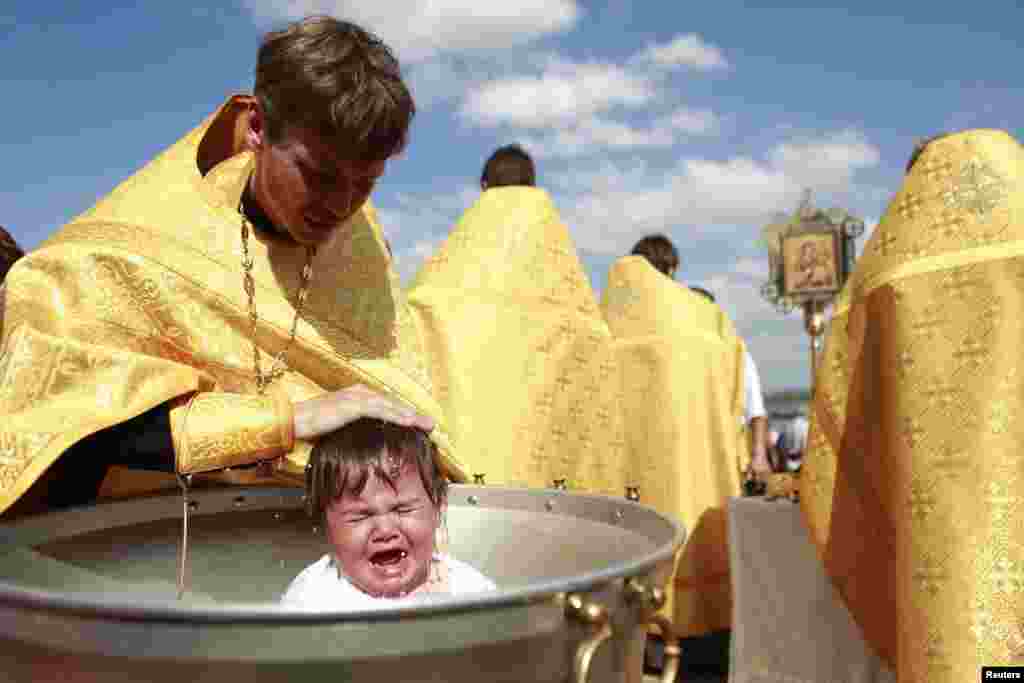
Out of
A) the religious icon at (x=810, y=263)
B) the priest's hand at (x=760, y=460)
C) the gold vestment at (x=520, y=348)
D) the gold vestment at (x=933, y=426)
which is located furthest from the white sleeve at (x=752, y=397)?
the religious icon at (x=810, y=263)

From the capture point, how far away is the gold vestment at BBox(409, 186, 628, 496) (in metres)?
2.39

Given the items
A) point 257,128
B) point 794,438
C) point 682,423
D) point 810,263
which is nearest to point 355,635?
point 257,128

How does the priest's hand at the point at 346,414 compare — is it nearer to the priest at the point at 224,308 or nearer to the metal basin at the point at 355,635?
the priest at the point at 224,308

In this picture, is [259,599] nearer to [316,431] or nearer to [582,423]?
[316,431]

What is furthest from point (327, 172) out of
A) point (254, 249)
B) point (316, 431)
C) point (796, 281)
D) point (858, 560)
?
point (796, 281)

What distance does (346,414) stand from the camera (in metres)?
1.26

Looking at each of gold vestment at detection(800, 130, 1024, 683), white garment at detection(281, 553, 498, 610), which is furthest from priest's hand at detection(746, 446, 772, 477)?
white garment at detection(281, 553, 498, 610)

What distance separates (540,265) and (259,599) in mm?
1334

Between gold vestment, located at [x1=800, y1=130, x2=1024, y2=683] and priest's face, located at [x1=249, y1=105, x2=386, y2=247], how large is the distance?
0.98m

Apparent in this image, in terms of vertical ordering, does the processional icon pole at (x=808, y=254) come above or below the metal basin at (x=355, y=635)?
above

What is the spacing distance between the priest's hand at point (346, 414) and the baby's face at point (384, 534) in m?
0.07

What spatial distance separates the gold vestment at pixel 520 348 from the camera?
239 centimetres

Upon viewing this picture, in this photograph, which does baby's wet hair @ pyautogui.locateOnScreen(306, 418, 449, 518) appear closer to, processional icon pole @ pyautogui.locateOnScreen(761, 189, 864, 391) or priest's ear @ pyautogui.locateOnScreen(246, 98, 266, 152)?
priest's ear @ pyautogui.locateOnScreen(246, 98, 266, 152)

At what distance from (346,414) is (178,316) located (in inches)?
15.0
